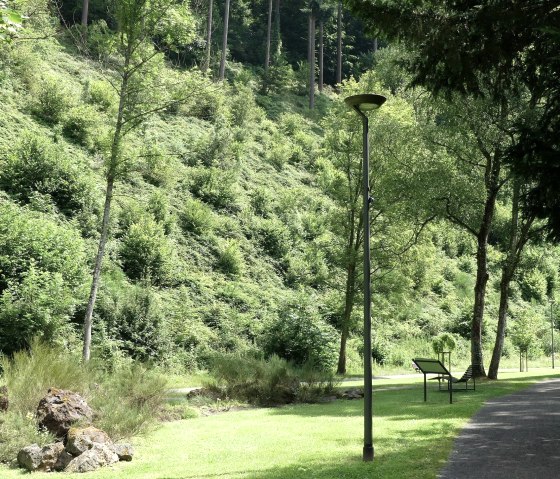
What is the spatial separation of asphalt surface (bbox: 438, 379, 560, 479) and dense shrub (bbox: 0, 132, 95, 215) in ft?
54.8

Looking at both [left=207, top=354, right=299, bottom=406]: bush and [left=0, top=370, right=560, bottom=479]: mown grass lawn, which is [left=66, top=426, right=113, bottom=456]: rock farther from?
[left=207, top=354, right=299, bottom=406]: bush

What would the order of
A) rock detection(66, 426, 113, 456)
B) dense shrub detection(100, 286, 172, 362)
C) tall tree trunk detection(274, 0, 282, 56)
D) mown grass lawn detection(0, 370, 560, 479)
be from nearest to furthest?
1. mown grass lawn detection(0, 370, 560, 479)
2. rock detection(66, 426, 113, 456)
3. dense shrub detection(100, 286, 172, 362)
4. tall tree trunk detection(274, 0, 282, 56)

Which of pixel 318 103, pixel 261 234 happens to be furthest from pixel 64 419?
pixel 318 103

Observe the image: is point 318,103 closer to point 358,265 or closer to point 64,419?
point 358,265

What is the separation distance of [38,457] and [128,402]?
2.97 metres

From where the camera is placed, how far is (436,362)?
13.4 metres

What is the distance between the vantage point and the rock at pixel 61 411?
327 inches

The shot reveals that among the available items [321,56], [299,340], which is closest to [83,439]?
[299,340]

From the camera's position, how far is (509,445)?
7828 mm

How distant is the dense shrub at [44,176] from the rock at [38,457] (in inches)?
561

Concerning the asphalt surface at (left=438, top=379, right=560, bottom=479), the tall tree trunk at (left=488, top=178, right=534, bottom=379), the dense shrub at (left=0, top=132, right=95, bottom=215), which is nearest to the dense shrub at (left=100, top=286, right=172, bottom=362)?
the dense shrub at (left=0, top=132, right=95, bottom=215)

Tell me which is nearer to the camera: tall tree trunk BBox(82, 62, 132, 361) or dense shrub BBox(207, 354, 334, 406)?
tall tree trunk BBox(82, 62, 132, 361)

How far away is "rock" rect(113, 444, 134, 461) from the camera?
26.2 feet

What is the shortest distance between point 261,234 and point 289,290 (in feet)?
12.9
